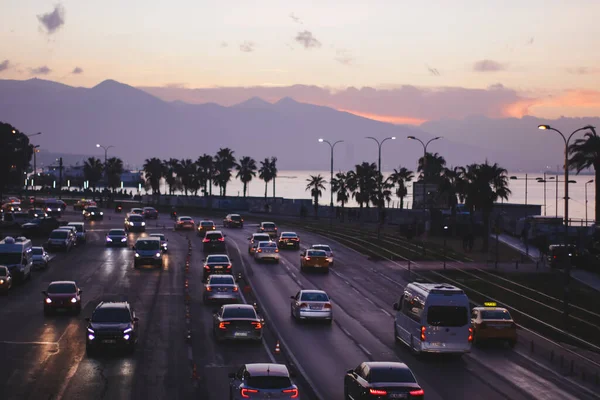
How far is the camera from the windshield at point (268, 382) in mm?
18359

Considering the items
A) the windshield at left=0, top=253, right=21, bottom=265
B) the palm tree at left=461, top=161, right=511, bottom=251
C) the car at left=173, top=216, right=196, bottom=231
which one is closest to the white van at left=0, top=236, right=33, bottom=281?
the windshield at left=0, top=253, right=21, bottom=265

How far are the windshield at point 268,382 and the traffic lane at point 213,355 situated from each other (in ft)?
10.6

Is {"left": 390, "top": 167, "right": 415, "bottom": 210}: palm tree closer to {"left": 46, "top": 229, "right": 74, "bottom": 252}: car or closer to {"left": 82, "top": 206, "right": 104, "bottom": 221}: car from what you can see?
{"left": 82, "top": 206, "right": 104, "bottom": 221}: car

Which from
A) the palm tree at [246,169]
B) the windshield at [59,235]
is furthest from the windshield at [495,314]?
the palm tree at [246,169]

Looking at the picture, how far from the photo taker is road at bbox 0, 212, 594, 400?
900 inches

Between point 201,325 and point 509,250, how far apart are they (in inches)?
1966

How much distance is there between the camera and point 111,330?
26.9 meters

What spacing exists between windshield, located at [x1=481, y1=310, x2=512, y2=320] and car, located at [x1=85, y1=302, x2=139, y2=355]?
42.9ft

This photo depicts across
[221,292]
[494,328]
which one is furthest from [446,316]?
[221,292]

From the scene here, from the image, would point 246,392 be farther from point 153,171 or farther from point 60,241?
point 153,171

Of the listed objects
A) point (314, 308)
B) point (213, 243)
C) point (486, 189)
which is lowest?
point (314, 308)

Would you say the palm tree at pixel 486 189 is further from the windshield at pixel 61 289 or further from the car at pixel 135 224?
the windshield at pixel 61 289

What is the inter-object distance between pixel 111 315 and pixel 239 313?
14.8 ft

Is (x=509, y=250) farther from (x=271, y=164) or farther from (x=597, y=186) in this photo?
A: (x=271, y=164)
